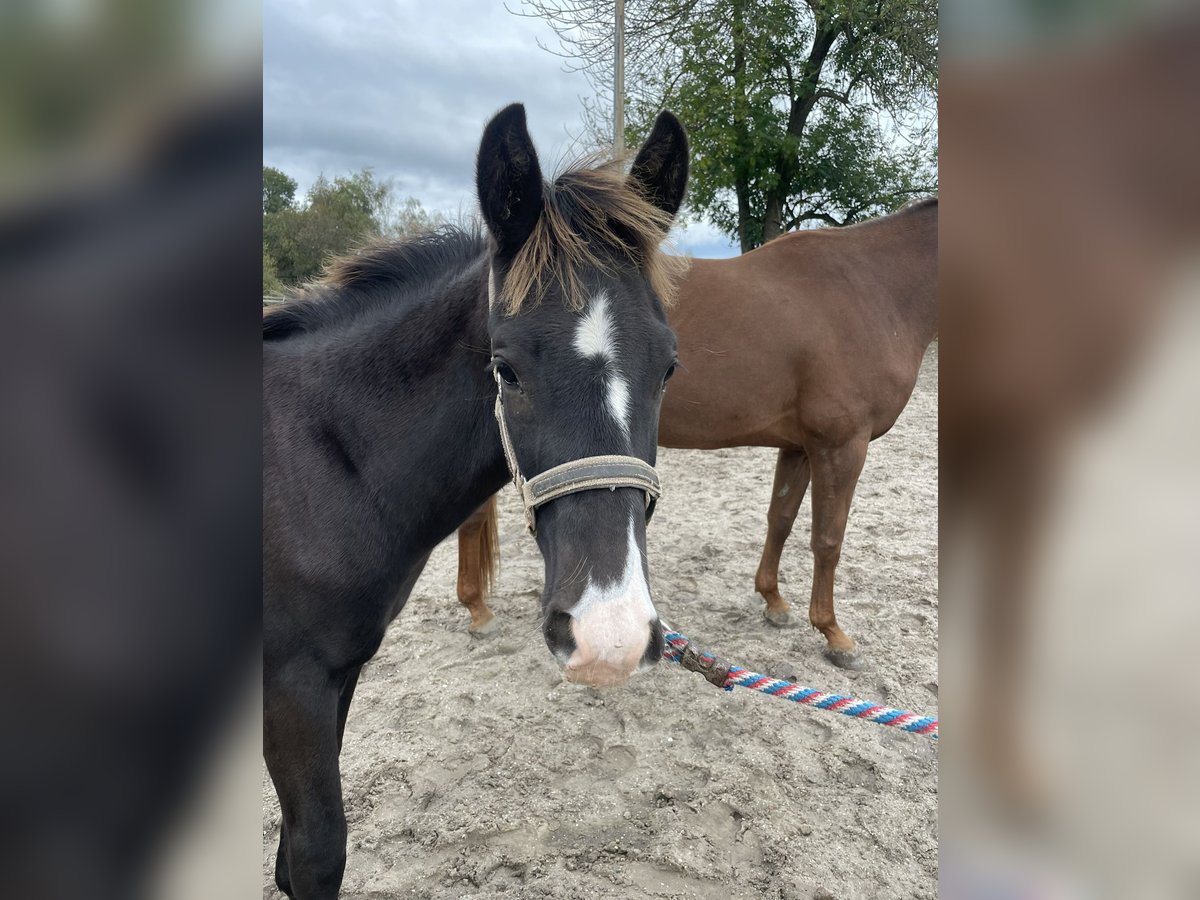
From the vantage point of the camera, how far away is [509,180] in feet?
4.72

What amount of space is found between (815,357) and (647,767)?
198 cm

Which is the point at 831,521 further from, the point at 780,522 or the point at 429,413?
the point at 429,413

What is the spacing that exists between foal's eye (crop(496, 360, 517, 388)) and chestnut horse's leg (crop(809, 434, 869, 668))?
2237 mm

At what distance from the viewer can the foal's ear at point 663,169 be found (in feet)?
5.28

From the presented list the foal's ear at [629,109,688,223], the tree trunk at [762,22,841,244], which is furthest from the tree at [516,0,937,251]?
the foal's ear at [629,109,688,223]

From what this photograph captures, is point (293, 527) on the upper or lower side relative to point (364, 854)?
upper

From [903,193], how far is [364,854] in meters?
12.8

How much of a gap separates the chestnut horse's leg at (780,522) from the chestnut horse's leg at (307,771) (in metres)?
2.58
